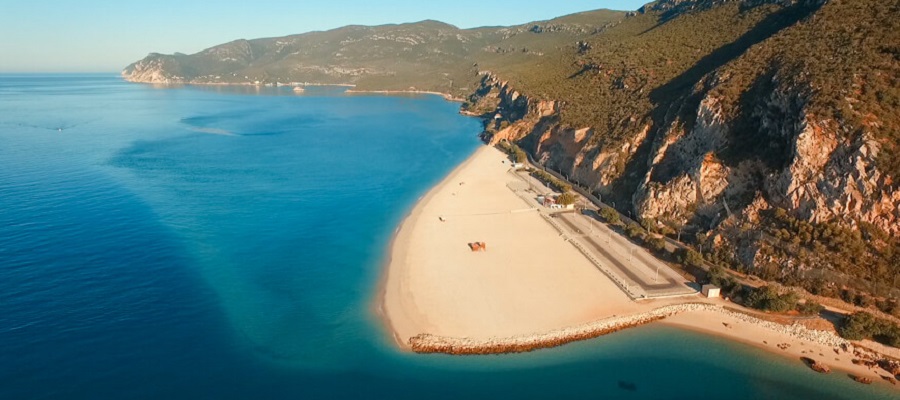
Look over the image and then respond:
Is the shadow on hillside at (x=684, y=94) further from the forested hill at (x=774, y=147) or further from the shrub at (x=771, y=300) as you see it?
the shrub at (x=771, y=300)

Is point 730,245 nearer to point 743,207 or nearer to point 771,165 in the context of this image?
point 743,207

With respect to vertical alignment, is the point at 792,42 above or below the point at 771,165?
above

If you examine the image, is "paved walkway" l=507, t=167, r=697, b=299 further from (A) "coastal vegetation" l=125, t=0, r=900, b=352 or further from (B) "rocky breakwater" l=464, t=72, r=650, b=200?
(B) "rocky breakwater" l=464, t=72, r=650, b=200

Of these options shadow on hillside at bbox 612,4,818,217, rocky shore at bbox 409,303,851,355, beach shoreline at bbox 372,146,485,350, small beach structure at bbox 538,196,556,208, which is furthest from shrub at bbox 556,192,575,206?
rocky shore at bbox 409,303,851,355

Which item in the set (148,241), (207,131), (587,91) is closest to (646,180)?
(587,91)

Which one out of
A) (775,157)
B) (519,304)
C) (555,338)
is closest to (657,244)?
(775,157)

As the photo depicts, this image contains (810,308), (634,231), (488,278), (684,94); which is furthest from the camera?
(684,94)

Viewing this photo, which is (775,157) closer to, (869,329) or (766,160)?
(766,160)
